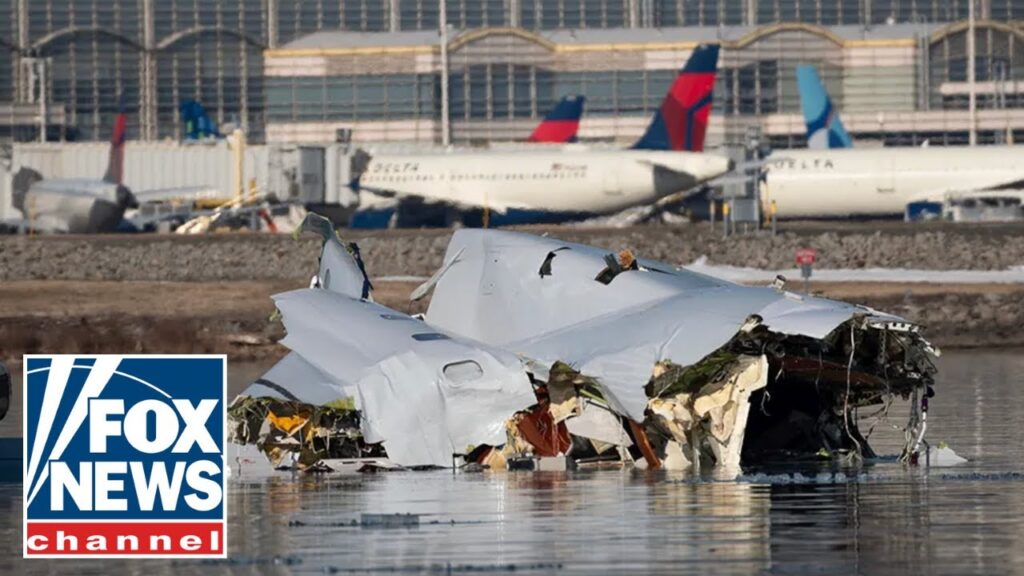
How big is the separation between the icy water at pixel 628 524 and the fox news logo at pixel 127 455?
11.8 inches

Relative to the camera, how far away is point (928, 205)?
88.8 meters

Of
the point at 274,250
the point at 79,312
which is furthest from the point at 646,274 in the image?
the point at 274,250

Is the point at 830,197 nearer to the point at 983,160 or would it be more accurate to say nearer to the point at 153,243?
the point at 983,160

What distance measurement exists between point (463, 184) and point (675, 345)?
7070 cm

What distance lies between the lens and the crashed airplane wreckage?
849 inches

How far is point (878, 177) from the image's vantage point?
88.9m

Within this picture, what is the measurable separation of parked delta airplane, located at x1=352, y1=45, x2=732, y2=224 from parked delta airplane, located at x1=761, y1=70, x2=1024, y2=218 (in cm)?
432

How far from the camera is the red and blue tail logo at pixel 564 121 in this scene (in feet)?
350

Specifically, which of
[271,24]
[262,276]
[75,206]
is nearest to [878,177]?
[262,276]

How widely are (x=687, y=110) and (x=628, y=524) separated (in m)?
78.2

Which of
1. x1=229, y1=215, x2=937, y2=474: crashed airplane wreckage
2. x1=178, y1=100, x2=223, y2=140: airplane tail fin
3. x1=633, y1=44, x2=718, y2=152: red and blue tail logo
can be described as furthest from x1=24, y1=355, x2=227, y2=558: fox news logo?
x1=178, y1=100, x2=223, y2=140: airplane tail fin

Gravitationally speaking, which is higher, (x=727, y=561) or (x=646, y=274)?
(x=646, y=274)

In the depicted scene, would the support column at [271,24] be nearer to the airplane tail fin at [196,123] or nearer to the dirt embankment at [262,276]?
the airplane tail fin at [196,123]

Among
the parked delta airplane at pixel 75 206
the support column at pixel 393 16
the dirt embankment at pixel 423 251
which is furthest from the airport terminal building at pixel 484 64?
the dirt embankment at pixel 423 251
